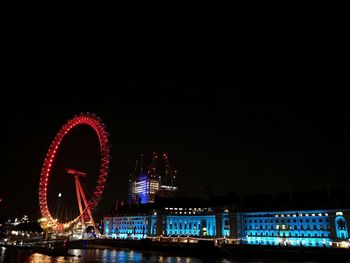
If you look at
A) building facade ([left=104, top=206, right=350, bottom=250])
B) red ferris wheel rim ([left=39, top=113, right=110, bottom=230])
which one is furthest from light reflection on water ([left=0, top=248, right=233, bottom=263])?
building facade ([left=104, top=206, right=350, bottom=250])

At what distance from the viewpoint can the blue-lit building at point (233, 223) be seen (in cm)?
6962

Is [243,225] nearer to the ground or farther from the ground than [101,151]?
nearer to the ground

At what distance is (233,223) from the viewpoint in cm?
8338

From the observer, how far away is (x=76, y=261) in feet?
166

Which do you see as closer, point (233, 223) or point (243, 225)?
point (233, 223)

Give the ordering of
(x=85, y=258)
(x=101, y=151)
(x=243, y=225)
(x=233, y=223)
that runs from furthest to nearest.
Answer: (x=243, y=225)
(x=233, y=223)
(x=101, y=151)
(x=85, y=258)

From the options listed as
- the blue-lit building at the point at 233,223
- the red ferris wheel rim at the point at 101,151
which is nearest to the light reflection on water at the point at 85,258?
the red ferris wheel rim at the point at 101,151

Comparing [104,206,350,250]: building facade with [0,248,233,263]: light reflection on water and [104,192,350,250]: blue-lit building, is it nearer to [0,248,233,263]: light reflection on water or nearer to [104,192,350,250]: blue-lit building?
[104,192,350,250]: blue-lit building

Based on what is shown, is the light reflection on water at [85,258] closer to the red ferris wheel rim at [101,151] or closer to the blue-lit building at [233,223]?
the red ferris wheel rim at [101,151]

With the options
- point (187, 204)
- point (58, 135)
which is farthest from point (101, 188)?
point (187, 204)

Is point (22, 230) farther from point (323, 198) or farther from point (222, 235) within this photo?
point (323, 198)

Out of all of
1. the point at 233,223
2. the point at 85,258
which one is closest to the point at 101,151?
the point at 85,258

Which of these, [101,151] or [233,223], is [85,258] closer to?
[101,151]

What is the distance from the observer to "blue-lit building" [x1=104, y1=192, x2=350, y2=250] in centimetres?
6962
